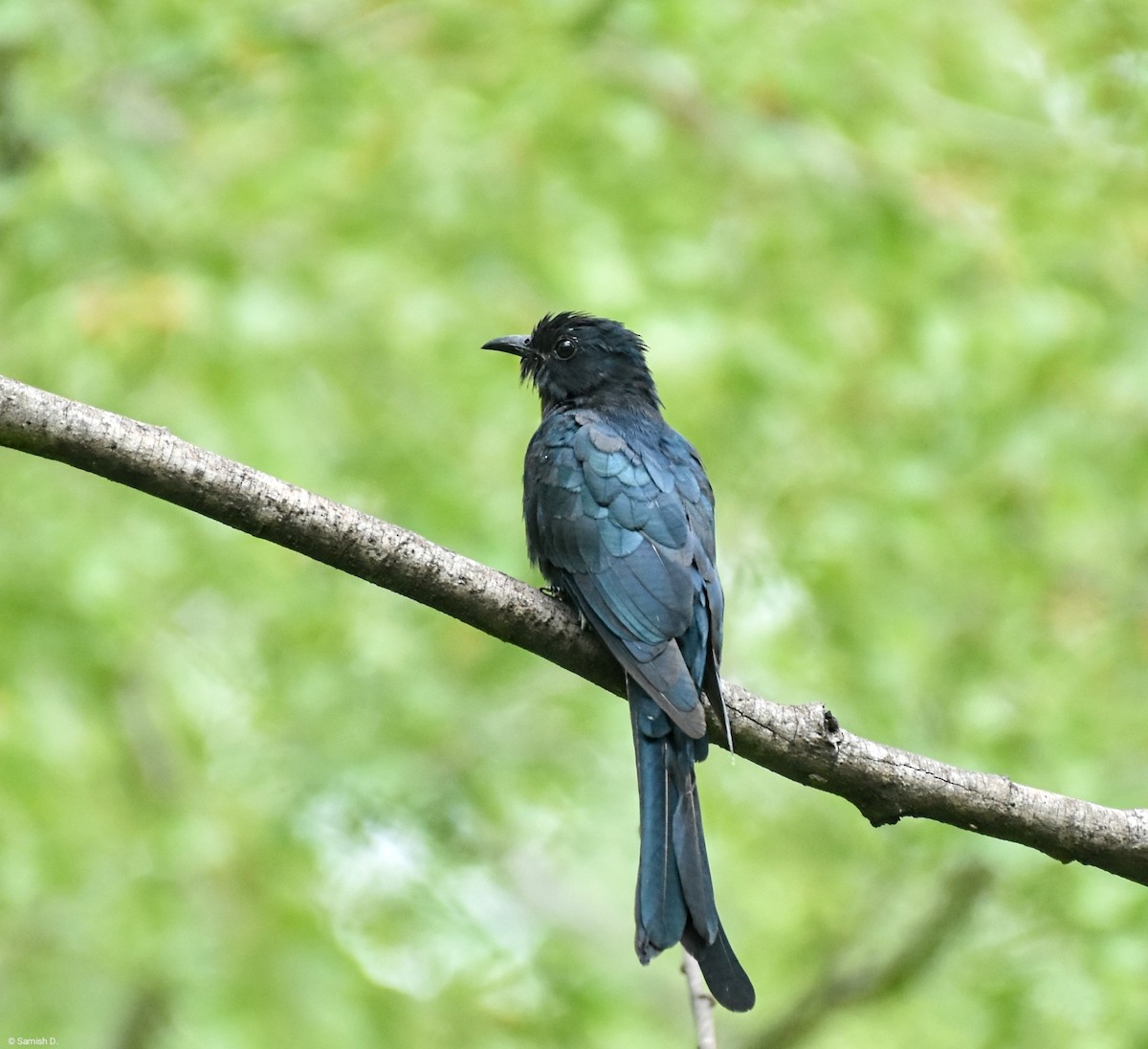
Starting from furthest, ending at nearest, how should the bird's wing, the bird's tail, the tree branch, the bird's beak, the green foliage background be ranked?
the bird's beak
the green foliage background
the bird's wing
the bird's tail
the tree branch

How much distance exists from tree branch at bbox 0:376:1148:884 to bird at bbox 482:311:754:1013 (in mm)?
206

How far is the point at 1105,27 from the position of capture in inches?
222

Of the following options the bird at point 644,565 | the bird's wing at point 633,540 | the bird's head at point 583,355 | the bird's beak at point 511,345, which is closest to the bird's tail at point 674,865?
the bird at point 644,565

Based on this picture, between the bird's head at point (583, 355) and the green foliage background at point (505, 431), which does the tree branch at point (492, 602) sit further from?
the bird's head at point (583, 355)

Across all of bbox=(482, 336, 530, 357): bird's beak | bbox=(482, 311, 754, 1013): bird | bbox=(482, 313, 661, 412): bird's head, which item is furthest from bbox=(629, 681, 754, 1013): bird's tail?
bbox=(482, 336, 530, 357): bird's beak

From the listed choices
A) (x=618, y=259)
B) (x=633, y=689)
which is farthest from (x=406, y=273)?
(x=633, y=689)

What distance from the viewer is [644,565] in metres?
4.14

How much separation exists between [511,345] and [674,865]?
254cm

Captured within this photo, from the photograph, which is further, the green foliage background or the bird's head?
the bird's head

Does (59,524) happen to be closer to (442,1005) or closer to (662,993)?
(442,1005)

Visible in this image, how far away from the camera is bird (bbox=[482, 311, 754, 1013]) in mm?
3383

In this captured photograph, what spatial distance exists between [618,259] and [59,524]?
7.50 ft

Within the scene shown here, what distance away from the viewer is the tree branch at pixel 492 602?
2.90 m

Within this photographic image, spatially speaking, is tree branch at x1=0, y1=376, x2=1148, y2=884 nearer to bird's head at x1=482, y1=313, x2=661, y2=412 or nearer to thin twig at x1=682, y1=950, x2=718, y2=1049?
thin twig at x1=682, y1=950, x2=718, y2=1049
